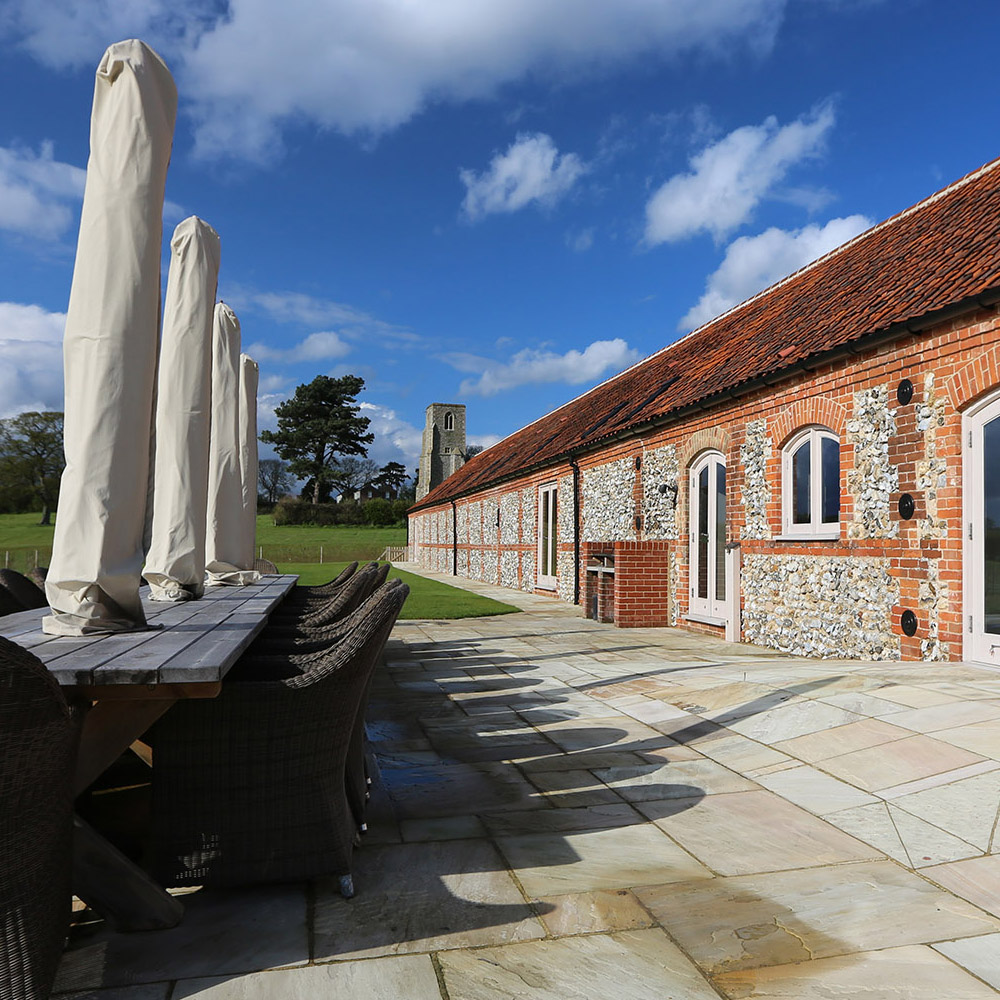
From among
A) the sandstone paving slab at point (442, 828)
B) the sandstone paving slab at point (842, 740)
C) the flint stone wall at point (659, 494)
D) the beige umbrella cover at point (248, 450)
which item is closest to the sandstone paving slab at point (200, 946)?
the sandstone paving slab at point (442, 828)

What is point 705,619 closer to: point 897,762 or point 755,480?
point 755,480

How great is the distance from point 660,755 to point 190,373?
136 inches

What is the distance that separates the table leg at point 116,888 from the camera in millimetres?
2293

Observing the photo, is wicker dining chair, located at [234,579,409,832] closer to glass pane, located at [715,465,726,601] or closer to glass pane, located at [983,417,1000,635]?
glass pane, located at [983,417,1000,635]

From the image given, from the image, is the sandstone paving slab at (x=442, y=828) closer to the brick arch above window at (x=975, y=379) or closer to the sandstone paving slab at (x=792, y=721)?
the sandstone paving slab at (x=792, y=721)

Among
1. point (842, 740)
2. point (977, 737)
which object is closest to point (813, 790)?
point (842, 740)

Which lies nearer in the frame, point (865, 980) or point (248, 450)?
point (865, 980)

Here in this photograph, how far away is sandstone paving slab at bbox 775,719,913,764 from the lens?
415cm

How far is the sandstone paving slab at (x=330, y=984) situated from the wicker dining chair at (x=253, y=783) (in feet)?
1.38

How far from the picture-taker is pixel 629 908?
2.57 meters

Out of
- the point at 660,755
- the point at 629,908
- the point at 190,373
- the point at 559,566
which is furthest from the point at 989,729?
the point at 559,566

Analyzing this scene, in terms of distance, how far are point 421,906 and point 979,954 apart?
1684 mm

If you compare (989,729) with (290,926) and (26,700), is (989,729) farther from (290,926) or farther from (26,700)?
(26,700)

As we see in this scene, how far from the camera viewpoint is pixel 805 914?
99.5 inches
